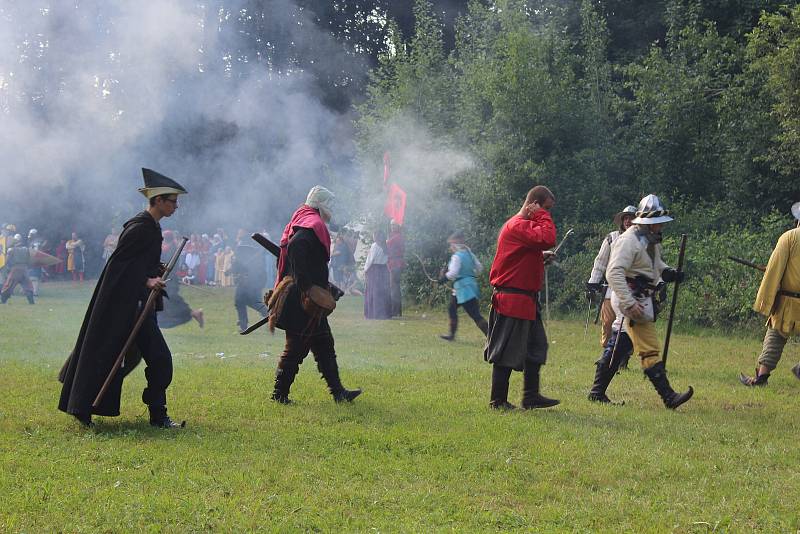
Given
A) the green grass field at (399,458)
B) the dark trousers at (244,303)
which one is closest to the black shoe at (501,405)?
the green grass field at (399,458)

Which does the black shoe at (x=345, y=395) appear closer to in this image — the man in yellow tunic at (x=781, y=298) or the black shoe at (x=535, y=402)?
the black shoe at (x=535, y=402)

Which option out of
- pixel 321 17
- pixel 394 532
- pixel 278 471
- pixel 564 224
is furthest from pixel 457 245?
pixel 321 17

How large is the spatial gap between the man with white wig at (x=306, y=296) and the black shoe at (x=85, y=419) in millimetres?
1773

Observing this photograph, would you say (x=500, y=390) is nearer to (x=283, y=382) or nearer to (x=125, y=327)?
(x=283, y=382)

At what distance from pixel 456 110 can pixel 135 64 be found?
825 centimetres

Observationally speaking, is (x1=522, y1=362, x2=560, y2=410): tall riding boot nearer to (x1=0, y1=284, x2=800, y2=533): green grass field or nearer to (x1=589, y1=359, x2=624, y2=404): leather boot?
(x1=0, y1=284, x2=800, y2=533): green grass field

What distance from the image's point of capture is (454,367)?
35.8 ft

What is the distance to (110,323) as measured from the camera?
681cm

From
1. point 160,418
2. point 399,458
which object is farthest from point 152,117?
point 399,458

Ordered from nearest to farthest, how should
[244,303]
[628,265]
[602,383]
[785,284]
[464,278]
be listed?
1. [628,265]
2. [602,383]
3. [785,284]
4. [464,278]
5. [244,303]

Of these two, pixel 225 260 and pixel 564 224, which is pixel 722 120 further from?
pixel 225 260

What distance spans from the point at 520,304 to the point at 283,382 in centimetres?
221

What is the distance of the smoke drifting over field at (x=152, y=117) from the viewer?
596 inches

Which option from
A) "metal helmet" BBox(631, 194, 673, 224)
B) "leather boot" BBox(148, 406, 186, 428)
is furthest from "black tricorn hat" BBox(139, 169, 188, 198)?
"metal helmet" BBox(631, 194, 673, 224)
